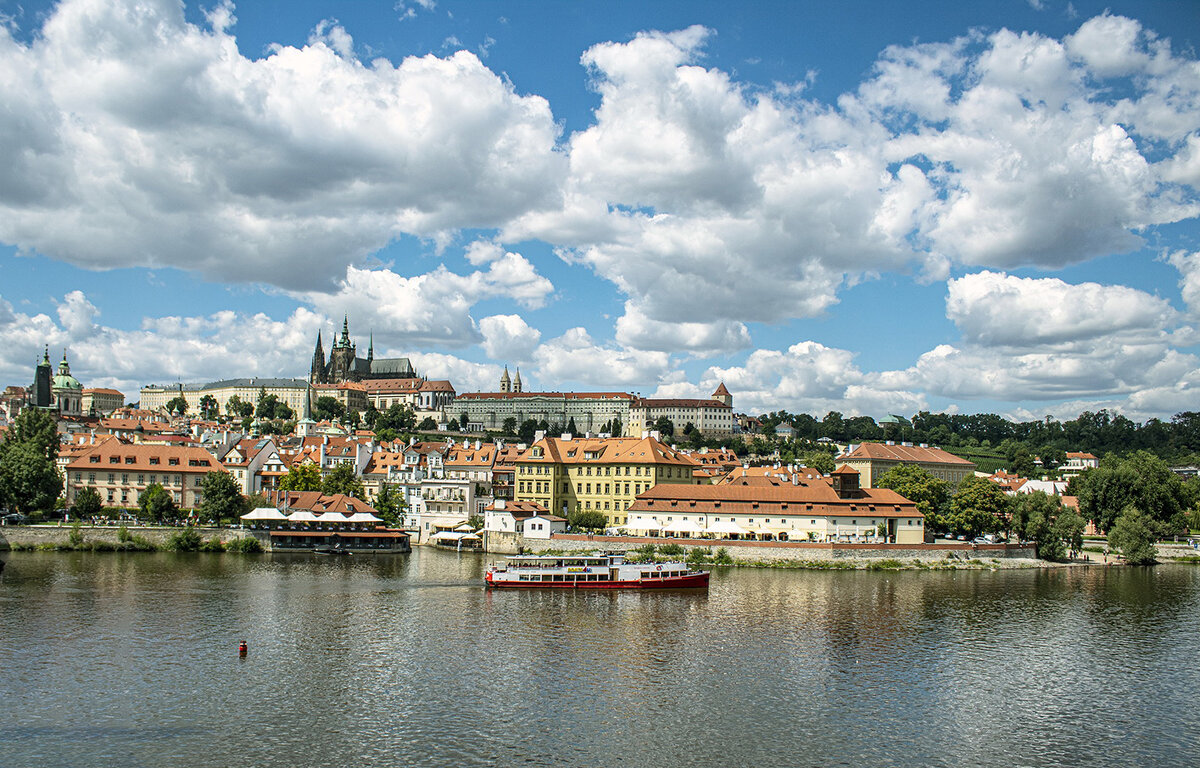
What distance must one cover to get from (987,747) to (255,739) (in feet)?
60.7

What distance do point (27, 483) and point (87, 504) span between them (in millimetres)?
4325

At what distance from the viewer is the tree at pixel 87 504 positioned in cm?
7538

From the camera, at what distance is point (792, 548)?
2542 inches

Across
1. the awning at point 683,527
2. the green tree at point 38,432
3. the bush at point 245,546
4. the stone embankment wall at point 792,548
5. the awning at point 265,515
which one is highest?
the green tree at point 38,432

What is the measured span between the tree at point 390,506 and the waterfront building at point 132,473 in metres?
13.7

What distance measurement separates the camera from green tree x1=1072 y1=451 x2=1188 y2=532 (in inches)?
3241

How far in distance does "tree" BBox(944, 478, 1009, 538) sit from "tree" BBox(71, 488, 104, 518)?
64513mm

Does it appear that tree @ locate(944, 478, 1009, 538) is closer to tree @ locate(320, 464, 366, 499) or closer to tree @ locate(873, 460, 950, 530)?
tree @ locate(873, 460, 950, 530)

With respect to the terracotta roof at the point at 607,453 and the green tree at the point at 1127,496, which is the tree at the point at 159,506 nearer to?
the terracotta roof at the point at 607,453

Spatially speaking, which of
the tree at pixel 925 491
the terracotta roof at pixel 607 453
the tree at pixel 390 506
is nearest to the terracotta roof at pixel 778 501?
the tree at pixel 925 491

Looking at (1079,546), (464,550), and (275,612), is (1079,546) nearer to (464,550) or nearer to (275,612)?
(464,550)

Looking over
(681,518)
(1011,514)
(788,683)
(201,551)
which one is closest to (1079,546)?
(1011,514)

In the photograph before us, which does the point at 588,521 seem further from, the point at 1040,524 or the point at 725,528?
the point at 1040,524

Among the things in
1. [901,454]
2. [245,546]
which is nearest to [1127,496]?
[901,454]
